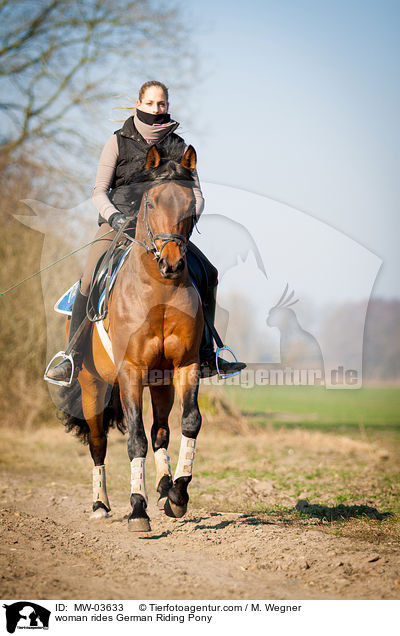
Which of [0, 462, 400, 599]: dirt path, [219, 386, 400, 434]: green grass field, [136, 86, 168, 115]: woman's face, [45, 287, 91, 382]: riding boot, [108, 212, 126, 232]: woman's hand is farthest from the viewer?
[219, 386, 400, 434]: green grass field

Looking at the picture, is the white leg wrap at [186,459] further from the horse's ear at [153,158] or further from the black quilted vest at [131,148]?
the black quilted vest at [131,148]

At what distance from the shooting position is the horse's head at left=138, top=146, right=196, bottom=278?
501cm

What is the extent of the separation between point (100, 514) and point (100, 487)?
0.34 m

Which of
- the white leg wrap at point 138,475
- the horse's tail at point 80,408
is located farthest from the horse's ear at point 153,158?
the horse's tail at point 80,408

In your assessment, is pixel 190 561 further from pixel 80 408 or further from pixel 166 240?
pixel 80 408

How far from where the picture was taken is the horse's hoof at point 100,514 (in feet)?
22.1

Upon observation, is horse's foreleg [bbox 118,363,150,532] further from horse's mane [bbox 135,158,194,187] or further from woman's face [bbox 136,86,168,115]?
woman's face [bbox 136,86,168,115]

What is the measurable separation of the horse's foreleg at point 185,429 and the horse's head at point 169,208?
3.15 ft

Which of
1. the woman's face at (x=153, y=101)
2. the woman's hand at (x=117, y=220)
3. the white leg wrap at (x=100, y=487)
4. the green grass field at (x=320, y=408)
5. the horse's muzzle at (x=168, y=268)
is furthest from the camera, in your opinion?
the green grass field at (x=320, y=408)

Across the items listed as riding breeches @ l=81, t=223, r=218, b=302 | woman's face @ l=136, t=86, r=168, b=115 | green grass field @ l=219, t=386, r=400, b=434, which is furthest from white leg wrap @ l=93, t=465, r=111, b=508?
green grass field @ l=219, t=386, r=400, b=434
